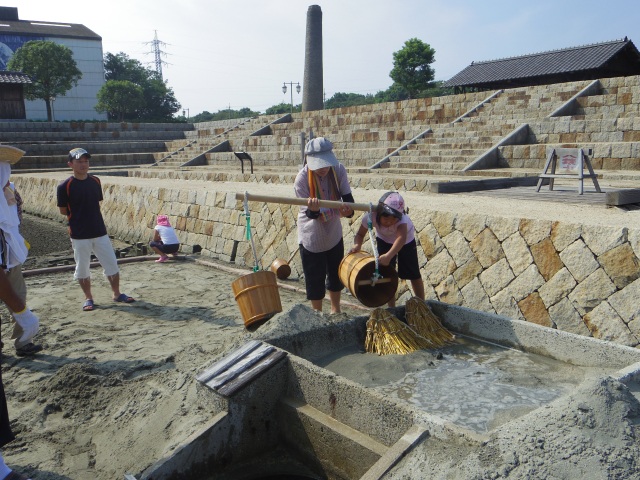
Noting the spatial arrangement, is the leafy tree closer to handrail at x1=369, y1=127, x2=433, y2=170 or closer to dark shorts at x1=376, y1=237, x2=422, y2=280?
handrail at x1=369, y1=127, x2=433, y2=170

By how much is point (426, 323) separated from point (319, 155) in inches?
59.8

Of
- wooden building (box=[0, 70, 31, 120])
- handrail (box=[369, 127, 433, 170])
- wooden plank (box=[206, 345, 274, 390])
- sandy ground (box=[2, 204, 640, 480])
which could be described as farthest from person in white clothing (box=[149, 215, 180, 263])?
wooden building (box=[0, 70, 31, 120])

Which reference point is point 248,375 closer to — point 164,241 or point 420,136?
point 164,241

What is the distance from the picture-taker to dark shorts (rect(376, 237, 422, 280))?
443 cm

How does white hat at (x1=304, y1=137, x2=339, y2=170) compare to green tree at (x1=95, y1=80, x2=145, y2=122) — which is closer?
white hat at (x1=304, y1=137, x2=339, y2=170)

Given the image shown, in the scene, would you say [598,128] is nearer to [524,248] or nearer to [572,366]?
[524,248]

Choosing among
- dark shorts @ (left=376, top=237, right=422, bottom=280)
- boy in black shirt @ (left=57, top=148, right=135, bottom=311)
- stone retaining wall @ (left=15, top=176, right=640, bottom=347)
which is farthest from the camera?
boy in black shirt @ (left=57, top=148, right=135, bottom=311)

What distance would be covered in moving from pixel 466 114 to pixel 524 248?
35.4 feet

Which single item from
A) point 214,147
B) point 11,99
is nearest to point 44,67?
point 11,99

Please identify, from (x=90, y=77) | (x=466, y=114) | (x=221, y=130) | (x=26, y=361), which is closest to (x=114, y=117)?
(x=90, y=77)

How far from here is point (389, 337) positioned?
3902 millimetres

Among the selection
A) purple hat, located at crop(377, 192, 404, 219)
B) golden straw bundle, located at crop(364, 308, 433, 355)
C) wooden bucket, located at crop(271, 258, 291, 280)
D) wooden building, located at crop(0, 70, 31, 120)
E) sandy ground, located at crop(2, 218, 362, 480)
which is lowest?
sandy ground, located at crop(2, 218, 362, 480)

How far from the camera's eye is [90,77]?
51719 mm

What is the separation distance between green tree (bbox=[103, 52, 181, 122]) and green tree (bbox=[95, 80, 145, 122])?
4.20 feet
